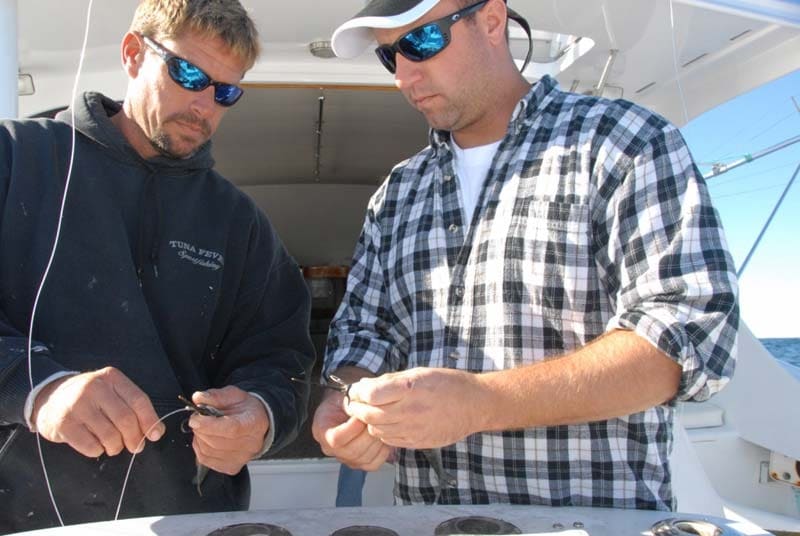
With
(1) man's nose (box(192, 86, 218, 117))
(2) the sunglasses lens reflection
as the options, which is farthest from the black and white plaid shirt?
(1) man's nose (box(192, 86, 218, 117))

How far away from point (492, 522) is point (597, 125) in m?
0.89

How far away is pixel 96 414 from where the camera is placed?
57.9 inches

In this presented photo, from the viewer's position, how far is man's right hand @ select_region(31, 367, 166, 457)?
57.9 inches

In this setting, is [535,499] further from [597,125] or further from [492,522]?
[597,125]

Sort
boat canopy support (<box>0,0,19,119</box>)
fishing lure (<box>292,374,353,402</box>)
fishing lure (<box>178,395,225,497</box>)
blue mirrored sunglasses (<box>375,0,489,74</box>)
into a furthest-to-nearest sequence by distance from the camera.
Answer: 1. boat canopy support (<box>0,0,19,119</box>)
2. blue mirrored sunglasses (<box>375,0,489,74</box>)
3. fishing lure (<box>178,395,225,497</box>)
4. fishing lure (<box>292,374,353,402</box>)

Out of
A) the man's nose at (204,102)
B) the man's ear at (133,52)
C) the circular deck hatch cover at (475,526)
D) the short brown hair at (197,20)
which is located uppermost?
the short brown hair at (197,20)

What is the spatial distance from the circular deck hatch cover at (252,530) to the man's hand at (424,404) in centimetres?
25

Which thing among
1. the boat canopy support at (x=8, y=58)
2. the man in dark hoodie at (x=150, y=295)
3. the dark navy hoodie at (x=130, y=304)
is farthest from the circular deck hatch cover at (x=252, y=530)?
the boat canopy support at (x=8, y=58)

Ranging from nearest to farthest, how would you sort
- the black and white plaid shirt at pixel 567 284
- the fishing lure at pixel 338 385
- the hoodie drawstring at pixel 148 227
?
the black and white plaid shirt at pixel 567 284
the fishing lure at pixel 338 385
the hoodie drawstring at pixel 148 227

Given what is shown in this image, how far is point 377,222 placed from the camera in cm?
198

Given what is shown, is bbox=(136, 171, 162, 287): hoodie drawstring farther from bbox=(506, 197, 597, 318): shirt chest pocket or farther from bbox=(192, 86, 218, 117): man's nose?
bbox=(506, 197, 597, 318): shirt chest pocket

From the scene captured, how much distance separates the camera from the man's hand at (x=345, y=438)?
1.47 metres

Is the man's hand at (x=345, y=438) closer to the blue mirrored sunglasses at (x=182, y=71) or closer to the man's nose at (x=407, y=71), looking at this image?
the man's nose at (x=407, y=71)

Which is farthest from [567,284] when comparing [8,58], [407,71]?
[8,58]
